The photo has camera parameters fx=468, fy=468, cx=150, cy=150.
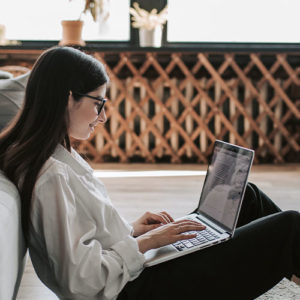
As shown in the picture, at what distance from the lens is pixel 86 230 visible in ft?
2.66

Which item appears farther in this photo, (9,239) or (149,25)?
(149,25)

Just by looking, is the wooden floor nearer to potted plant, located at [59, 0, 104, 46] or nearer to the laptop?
the laptop

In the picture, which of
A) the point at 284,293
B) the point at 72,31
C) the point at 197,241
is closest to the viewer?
the point at 197,241

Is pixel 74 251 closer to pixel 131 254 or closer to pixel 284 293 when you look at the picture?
pixel 131 254

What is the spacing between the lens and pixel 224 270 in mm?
868

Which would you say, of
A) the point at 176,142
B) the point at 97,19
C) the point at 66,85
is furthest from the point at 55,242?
the point at 97,19

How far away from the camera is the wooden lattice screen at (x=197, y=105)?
11.5ft

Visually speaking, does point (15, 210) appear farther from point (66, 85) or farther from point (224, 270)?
point (224, 270)

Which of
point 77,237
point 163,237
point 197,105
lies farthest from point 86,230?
point 197,105

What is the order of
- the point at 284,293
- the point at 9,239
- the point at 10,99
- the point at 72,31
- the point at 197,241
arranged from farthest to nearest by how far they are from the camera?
the point at 72,31
the point at 284,293
the point at 10,99
the point at 197,241
the point at 9,239

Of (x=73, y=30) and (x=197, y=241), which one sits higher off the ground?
(x=73, y=30)

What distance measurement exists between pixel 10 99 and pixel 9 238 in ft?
2.18

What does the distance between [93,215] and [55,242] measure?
0.09 meters

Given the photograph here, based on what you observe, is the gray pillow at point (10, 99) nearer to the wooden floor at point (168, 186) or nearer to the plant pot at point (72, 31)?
the wooden floor at point (168, 186)
